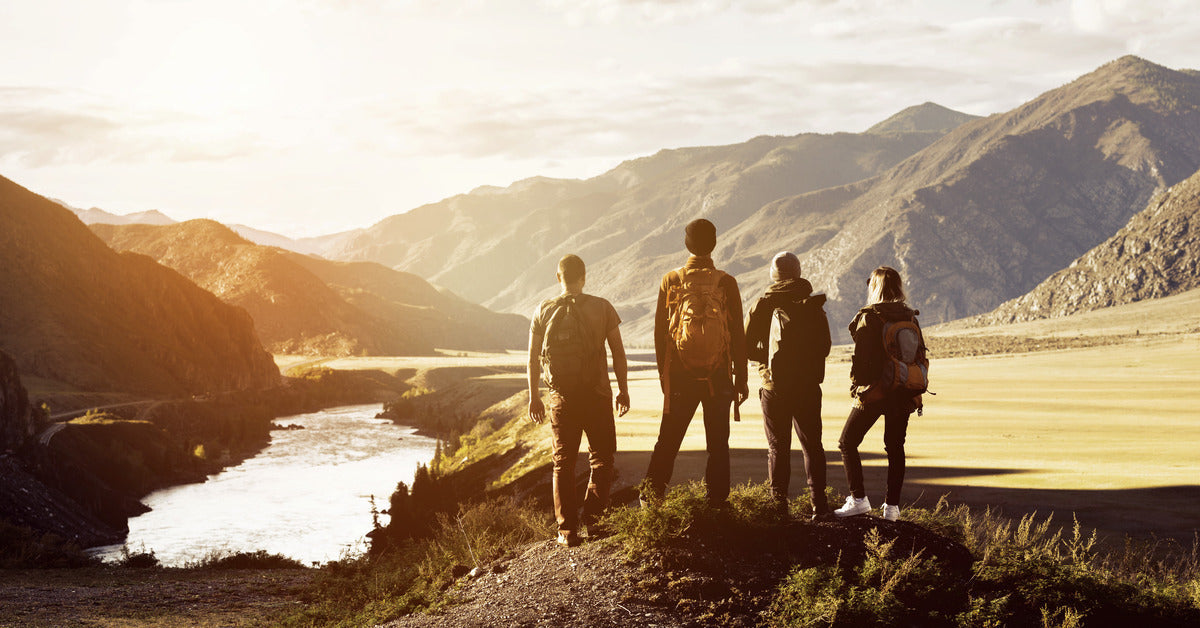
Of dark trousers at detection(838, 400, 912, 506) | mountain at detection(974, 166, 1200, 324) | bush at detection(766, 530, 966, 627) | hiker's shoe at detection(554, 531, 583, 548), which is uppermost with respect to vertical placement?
mountain at detection(974, 166, 1200, 324)

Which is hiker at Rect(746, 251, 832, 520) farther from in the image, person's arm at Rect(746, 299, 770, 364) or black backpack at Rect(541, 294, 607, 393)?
black backpack at Rect(541, 294, 607, 393)

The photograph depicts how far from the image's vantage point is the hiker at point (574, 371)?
896 centimetres

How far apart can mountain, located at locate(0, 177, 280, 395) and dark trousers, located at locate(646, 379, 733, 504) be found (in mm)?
70647

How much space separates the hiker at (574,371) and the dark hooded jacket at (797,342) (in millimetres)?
1491

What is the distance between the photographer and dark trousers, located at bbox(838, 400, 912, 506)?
8805mm

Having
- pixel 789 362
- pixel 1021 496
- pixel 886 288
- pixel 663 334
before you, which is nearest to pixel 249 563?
pixel 663 334

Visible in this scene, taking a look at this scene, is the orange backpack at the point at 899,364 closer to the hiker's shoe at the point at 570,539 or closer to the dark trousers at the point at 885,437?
the dark trousers at the point at 885,437

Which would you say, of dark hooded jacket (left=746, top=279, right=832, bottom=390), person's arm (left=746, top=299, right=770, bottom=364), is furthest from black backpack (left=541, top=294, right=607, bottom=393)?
dark hooded jacket (left=746, top=279, right=832, bottom=390)

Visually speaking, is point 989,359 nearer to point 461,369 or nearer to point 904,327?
point 461,369

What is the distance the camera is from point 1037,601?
8.16 metres

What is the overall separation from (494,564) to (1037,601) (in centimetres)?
554

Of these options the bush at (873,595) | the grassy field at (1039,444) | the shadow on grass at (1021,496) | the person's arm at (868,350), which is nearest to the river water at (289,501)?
the grassy field at (1039,444)

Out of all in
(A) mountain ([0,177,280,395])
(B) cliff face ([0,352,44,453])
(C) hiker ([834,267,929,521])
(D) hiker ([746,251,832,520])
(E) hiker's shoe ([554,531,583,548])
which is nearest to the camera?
(C) hiker ([834,267,929,521])

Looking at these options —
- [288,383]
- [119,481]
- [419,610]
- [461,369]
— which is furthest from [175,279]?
[419,610]
